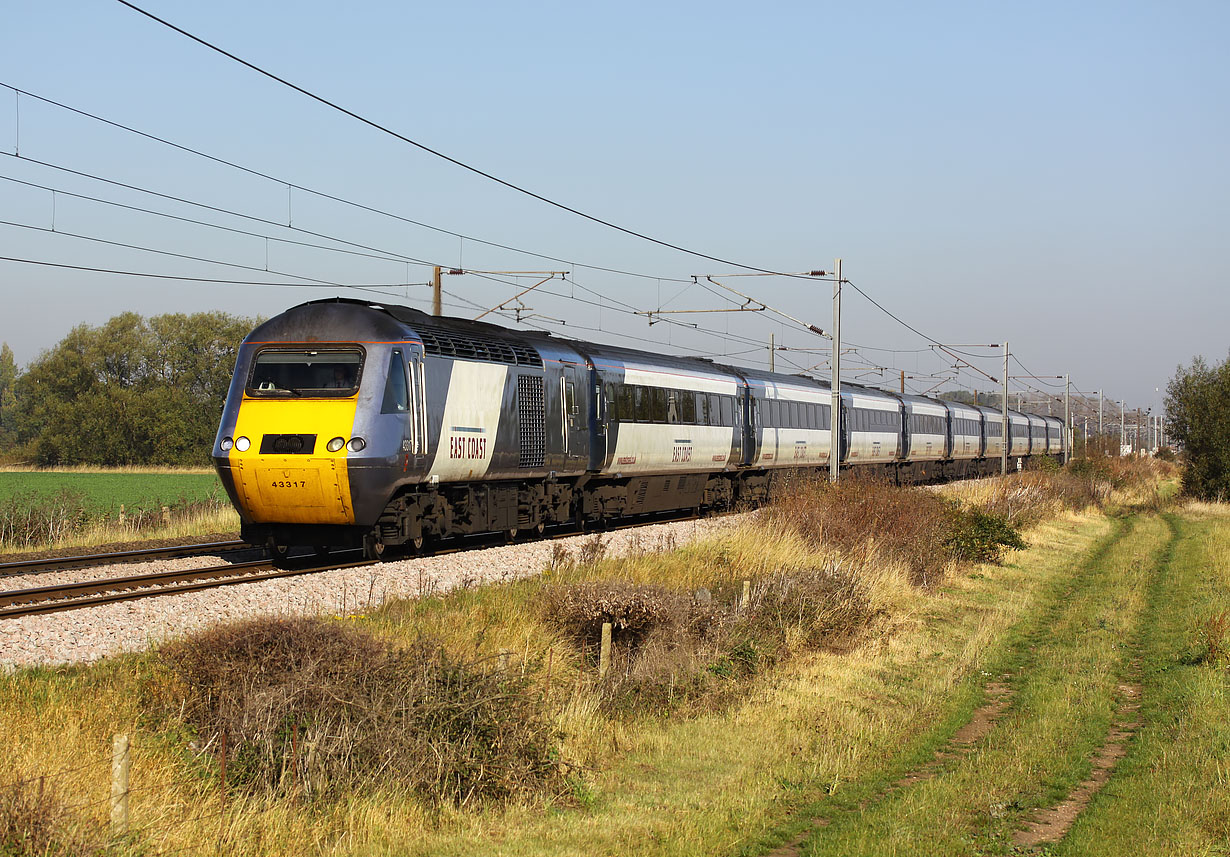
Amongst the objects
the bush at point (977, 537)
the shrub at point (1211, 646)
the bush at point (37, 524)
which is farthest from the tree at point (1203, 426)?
the bush at point (37, 524)

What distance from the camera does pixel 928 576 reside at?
22.0 m

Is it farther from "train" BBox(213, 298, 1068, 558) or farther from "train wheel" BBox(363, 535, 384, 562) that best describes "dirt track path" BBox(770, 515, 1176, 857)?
"train wheel" BBox(363, 535, 384, 562)

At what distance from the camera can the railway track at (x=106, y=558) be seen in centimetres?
1711

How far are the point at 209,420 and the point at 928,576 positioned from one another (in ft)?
200

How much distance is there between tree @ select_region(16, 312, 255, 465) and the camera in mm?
71438

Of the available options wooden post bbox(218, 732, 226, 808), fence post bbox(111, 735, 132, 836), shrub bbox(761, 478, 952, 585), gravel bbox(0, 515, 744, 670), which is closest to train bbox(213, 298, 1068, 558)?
gravel bbox(0, 515, 744, 670)

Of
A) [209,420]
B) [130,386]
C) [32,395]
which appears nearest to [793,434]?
[209,420]

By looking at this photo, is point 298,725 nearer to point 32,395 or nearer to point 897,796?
point 897,796

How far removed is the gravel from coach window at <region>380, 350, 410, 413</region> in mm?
2294

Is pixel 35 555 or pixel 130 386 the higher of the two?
pixel 130 386

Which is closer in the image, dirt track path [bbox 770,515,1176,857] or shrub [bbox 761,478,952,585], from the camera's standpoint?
dirt track path [bbox 770,515,1176,857]

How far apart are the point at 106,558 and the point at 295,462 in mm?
3985

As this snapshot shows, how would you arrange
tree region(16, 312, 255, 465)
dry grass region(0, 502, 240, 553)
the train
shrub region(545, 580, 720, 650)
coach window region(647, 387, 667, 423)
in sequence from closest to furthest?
shrub region(545, 580, 720, 650)
the train
dry grass region(0, 502, 240, 553)
coach window region(647, 387, 667, 423)
tree region(16, 312, 255, 465)

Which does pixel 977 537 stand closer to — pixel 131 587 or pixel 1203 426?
pixel 131 587
